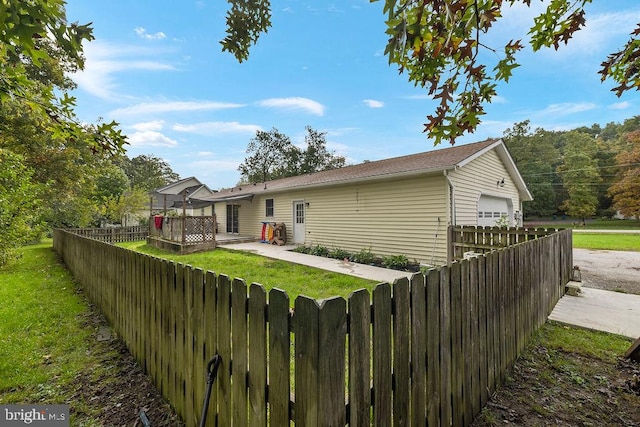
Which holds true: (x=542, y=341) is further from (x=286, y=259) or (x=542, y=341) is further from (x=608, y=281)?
(x=286, y=259)

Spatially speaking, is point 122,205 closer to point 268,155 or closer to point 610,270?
point 268,155

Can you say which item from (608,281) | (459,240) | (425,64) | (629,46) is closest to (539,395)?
(425,64)

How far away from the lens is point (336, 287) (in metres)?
5.88

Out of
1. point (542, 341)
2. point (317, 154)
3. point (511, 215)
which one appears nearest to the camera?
point (542, 341)

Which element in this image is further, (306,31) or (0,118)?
(0,118)

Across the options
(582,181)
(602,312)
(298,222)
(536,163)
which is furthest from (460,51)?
(536,163)

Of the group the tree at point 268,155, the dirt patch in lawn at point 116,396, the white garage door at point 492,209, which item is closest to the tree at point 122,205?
the tree at point 268,155

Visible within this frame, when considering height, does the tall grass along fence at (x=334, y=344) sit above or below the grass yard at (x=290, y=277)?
above

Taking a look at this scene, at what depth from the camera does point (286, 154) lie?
3334 cm

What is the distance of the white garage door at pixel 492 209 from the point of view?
10250 millimetres

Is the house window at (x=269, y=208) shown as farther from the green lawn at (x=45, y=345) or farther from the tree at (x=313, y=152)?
the tree at (x=313, y=152)

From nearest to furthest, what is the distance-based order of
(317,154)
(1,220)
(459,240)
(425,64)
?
(425,64), (1,220), (459,240), (317,154)

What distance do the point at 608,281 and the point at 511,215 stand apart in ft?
20.6

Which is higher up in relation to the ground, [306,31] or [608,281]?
[306,31]
